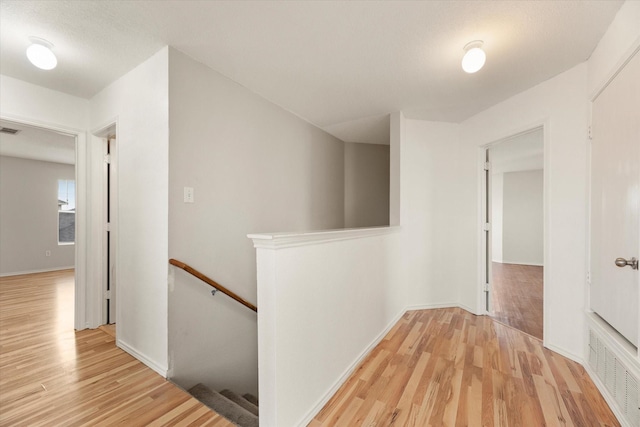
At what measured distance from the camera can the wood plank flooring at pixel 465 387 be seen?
1.65 meters

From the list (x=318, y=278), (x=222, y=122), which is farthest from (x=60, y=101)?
(x=318, y=278)

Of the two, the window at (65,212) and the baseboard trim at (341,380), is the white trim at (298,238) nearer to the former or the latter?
the baseboard trim at (341,380)

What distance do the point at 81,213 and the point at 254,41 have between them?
2.51 metres

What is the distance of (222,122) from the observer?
8.11 ft

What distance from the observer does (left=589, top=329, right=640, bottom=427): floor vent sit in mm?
1509

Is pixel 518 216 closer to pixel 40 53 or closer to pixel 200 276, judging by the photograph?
pixel 200 276

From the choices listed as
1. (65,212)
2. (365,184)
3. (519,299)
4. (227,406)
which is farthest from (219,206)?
(65,212)

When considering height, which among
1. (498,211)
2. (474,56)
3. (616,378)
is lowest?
(616,378)

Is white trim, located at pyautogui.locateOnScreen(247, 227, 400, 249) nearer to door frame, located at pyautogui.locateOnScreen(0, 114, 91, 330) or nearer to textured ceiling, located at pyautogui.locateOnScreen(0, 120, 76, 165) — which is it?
door frame, located at pyautogui.locateOnScreen(0, 114, 91, 330)

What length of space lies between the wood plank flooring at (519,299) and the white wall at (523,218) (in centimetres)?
64

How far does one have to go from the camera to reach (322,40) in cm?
198

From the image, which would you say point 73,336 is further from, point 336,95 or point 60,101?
point 336,95

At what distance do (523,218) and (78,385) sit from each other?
864 centimetres

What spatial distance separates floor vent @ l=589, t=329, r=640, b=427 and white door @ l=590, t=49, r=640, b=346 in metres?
0.19
